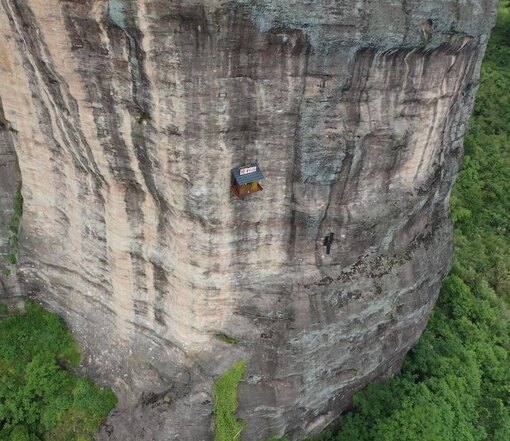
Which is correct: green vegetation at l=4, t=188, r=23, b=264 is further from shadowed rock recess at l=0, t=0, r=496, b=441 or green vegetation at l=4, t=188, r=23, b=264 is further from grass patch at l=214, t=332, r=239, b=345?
grass patch at l=214, t=332, r=239, b=345

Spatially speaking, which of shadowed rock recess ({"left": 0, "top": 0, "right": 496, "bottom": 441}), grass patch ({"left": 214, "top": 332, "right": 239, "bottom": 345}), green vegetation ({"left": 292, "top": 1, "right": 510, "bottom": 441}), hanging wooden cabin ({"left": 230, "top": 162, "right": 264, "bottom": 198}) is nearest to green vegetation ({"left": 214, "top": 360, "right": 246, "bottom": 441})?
shadowed rock recess ({"left": 0, "top": 0, "right": 496, "bottom": 441})

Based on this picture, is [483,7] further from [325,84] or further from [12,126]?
[12,126]

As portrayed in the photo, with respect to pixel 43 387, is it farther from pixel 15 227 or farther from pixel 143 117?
pixel 143 117

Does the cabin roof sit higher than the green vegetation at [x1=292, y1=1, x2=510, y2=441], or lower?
higher

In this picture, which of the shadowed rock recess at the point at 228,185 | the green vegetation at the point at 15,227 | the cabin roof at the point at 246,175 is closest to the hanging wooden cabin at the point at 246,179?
the cabin roof at the point at 246,175

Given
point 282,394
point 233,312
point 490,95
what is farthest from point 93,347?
point 490,95

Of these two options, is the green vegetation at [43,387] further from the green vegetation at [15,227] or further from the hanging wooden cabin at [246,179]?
the hanging wooden cabin at [246,179]

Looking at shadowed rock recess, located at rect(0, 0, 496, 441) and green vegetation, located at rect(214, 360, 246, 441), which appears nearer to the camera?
shadowed rock recess, located at rect(0, 0, 496, 441)

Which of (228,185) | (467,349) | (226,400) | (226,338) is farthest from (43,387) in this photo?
(467,349)
